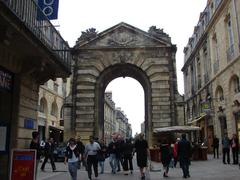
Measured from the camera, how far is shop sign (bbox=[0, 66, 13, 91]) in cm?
837

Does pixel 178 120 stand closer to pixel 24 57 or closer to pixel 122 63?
pixel 122 63

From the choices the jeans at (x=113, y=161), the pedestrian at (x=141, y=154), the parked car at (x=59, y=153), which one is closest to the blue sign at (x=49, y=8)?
the pedestrian at (x=141, y=154)

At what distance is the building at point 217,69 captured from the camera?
20125 millimetres

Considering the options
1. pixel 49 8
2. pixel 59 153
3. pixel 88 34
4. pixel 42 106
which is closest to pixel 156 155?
pixel 59 153

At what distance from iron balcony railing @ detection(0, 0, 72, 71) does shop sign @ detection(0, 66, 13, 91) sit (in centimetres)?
134

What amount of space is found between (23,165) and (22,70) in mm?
3020

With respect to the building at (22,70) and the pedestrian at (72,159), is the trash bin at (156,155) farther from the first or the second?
the building at (22,70)

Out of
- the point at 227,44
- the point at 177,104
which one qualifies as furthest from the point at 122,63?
the point at 227,44

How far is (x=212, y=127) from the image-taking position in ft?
88.4

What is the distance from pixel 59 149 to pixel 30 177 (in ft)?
49.1

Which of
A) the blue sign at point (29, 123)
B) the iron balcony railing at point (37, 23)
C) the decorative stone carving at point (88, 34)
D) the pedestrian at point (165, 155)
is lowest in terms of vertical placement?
the pedestrian at point (165, 155)

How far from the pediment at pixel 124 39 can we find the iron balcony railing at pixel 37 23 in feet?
43.9

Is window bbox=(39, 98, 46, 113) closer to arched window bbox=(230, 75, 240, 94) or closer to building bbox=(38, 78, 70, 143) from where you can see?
building bbox=(38, 78, 70, 143)

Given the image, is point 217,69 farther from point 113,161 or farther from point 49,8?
point 49,8
